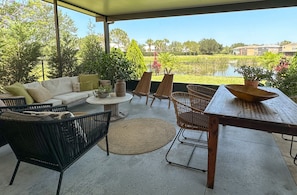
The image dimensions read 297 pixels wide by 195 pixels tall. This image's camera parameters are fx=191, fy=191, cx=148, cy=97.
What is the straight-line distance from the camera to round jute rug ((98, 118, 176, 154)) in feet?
8.88

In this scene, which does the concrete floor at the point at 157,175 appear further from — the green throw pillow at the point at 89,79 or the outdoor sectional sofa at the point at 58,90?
the green throw pillow at the point at 89,79

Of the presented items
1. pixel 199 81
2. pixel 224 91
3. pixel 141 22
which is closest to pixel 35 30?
pixel 141 22

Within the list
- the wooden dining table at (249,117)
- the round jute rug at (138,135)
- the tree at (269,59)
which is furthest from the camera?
the tree at (269,59)

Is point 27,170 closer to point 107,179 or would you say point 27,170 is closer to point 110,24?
point 107,179

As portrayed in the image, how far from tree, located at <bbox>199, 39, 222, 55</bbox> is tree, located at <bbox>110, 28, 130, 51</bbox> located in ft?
8.81

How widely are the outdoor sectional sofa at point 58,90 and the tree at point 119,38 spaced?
7.96ft

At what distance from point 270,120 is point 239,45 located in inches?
189

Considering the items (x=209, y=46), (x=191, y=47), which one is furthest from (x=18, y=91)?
(x=209, y=46)

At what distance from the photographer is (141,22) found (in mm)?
6762

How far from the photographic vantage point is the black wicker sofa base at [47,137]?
161 cm

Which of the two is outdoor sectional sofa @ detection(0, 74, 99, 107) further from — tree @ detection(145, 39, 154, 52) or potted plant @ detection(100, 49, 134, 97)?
tree @ detection(145, 39, 154, 52)

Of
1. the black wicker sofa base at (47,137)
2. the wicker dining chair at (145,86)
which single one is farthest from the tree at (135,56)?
the black wicker sofa base at (47,137)

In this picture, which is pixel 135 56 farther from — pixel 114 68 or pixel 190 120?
pixel 190 120

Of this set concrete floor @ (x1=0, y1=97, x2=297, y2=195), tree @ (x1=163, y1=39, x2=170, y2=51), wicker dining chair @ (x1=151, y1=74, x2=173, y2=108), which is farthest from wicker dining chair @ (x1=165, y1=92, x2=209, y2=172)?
tree @ (x1=163, y1=39, x2=170, y2=51)
